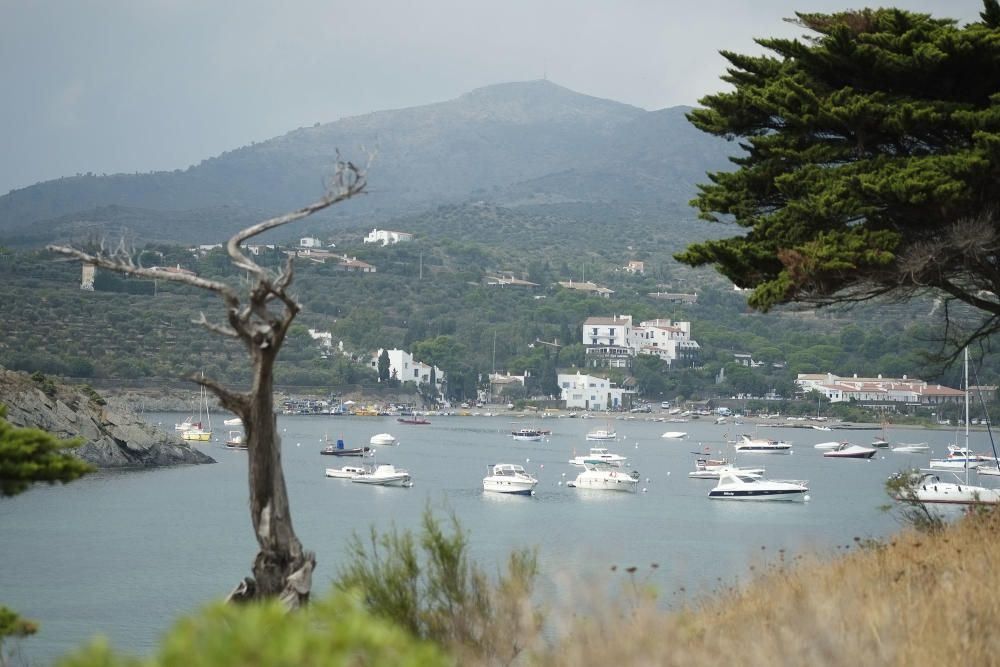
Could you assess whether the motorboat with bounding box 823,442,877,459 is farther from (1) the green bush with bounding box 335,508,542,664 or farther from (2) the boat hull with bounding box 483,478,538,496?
(1) the green bush with bounding box 335,508,542,664

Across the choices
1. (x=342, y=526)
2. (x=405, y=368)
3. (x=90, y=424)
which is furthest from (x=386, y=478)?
(x=405, y=368)

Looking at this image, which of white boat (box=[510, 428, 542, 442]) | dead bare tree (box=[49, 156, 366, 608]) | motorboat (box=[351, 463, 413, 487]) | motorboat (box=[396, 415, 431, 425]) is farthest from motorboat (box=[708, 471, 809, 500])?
motorboat (box=[396, 415, 431, 425])

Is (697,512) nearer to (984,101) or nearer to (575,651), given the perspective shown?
(984,101)

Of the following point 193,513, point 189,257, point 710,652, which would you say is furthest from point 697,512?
point 189,257

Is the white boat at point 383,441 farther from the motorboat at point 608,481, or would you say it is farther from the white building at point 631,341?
the white building at point 631,341

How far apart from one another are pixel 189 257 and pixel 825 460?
7158 centimetres

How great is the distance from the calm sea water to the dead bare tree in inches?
76.7

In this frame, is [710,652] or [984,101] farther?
[984,101]

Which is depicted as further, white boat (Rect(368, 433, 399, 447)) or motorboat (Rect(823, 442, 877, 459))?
white boat (Rect(368, 433, 399, 447))

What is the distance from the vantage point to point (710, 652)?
5043 mm

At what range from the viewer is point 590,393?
Result: 387 ft

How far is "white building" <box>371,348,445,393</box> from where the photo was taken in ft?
368

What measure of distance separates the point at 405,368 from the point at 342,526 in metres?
79.0

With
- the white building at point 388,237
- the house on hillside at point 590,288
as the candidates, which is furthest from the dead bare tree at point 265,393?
the white building at point 388,237
